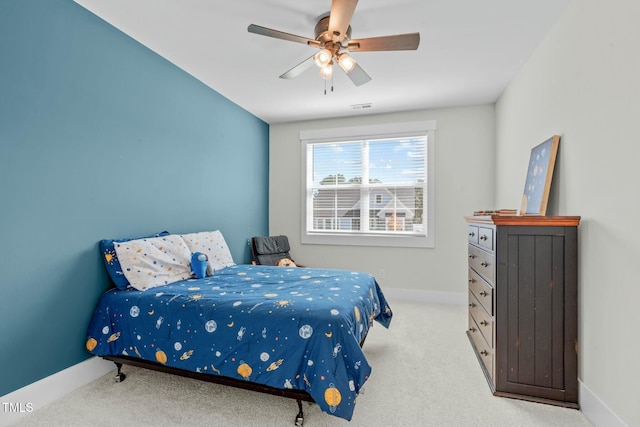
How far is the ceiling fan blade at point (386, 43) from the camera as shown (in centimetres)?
198

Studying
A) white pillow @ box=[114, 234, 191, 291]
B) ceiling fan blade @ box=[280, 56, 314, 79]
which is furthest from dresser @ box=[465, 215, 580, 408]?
white pillow @ box=[114, 234, 191, 291]

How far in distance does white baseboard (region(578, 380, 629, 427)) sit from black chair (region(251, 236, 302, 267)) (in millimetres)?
3325

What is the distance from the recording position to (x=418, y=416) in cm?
183

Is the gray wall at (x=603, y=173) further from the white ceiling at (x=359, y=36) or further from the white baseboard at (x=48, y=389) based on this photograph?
the white baseboard at (x=48, y=389)

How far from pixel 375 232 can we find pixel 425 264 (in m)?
0.81

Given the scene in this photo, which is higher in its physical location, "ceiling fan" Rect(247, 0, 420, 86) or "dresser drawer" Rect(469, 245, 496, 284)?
"ceiling fan" Rect(247, 0, 420, 86)

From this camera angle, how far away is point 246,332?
72.6 inches

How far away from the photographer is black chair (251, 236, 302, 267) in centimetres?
417

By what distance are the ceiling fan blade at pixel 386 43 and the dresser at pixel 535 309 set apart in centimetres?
129

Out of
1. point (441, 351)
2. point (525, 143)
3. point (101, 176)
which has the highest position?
point (525, 143)

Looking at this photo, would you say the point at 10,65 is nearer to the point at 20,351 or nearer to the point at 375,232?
the point at 20,351

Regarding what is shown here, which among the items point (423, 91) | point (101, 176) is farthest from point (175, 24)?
point (423, 91)

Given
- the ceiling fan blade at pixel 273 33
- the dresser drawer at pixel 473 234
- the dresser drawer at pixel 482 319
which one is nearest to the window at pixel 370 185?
the dresser drawer at pixel 473 234

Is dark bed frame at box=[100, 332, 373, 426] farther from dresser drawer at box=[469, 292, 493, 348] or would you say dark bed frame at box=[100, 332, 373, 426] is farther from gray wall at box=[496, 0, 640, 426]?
gray wall at box=[496, 0, 640, 426]
